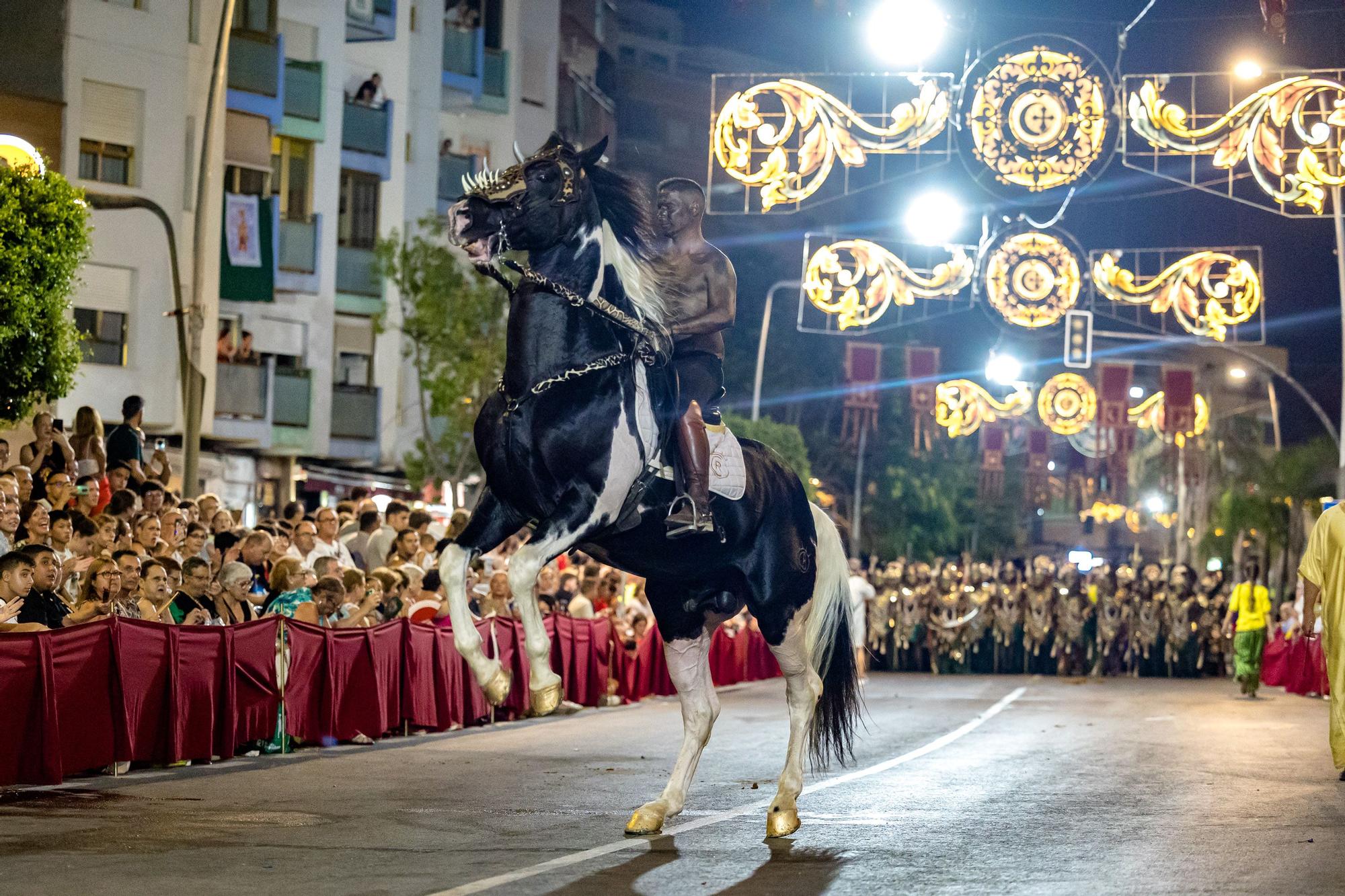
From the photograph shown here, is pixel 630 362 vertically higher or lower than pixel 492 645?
higher

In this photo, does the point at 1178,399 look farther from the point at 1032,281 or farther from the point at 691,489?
the point at 691,489

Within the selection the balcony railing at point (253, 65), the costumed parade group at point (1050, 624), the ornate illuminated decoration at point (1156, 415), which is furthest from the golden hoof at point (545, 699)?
the ornate illuminated decoration at point (1156, 415)

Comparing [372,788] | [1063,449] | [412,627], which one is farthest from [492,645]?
[1063,449]

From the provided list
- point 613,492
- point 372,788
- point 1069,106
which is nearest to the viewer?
point 613,492

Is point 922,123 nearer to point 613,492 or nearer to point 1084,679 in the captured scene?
point 1084,679

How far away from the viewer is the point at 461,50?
167 feet

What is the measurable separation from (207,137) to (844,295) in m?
12.4

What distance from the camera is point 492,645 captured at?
59.9 ft

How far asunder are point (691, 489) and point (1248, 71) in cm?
1836

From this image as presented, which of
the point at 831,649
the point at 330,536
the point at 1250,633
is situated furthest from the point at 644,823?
the point at 1250,633

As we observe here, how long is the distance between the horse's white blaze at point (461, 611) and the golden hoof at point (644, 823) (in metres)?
1.19

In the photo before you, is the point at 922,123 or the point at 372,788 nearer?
the point at 372,788

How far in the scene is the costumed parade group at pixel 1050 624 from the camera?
119 ft

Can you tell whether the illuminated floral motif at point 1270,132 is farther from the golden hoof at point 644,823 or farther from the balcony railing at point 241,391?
the golden hoof at point 644,823
